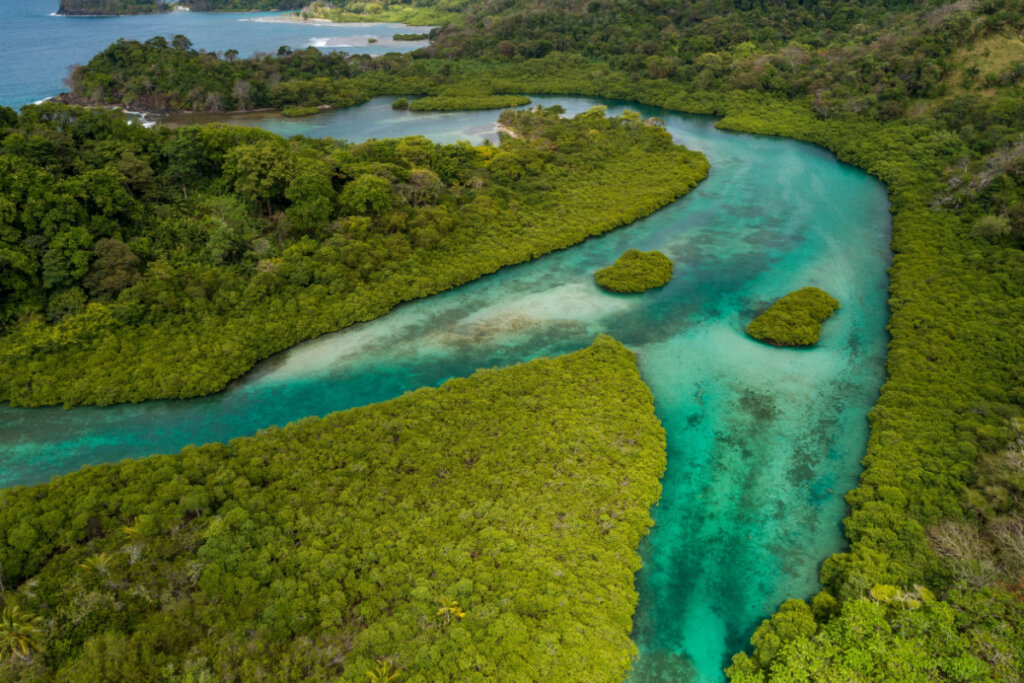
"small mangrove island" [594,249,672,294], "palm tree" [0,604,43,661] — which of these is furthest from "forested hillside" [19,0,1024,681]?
"palm tree" [0,604,43,661]

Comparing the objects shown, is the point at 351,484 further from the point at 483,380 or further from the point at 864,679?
the point at 864,679

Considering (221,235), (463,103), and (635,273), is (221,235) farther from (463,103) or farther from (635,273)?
(463,103)

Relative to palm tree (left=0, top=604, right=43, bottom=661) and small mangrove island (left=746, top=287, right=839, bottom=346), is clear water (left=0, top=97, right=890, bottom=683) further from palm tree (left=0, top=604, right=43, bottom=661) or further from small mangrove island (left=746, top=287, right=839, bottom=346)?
palm tree (left=0, top=604, right=43, bottom=661)

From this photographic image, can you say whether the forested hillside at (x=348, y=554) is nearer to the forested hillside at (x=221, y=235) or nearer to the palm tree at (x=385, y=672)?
the palm tree at (x=385, y=672)

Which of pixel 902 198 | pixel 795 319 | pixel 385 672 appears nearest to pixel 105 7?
pixel 902 198

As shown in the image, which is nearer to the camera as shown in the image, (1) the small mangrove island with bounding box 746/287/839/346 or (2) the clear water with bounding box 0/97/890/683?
(2) the clear water with bounding box 0/97/890/683

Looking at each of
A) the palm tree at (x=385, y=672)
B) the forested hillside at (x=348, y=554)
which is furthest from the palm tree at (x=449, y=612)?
the palm tree at (x=385, y=672)
